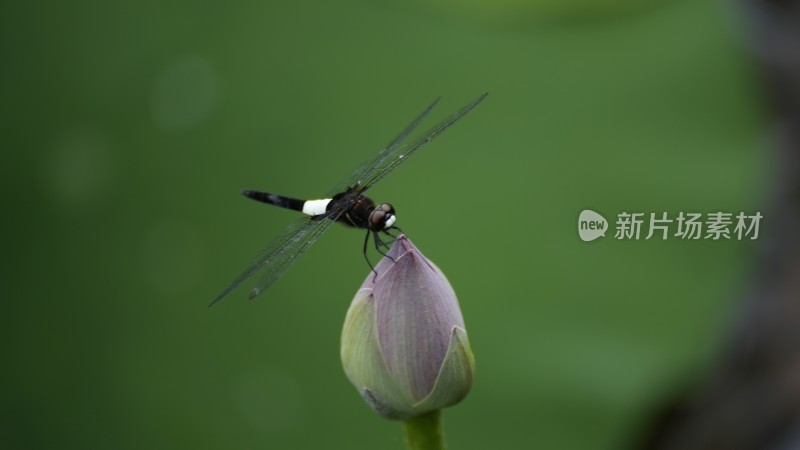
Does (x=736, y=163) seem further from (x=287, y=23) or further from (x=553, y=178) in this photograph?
(x=287, y=23)

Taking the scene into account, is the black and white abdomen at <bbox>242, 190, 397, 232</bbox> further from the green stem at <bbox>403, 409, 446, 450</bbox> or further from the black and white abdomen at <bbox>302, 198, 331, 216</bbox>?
the green stem at <bbox>403, 409, 446, 450</bbox>

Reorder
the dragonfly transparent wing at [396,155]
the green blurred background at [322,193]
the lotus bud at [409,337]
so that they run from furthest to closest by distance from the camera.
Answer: the green blurred background at [322,193] < the dragonfly transparent wing at [396,155] < the lotus bud at [409,337]

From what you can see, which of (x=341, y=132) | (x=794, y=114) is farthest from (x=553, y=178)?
(x=794, y=114)

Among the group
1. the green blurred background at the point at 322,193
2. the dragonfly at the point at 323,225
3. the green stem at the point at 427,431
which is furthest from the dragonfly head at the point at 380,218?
the green blurred background at the point at 322,193

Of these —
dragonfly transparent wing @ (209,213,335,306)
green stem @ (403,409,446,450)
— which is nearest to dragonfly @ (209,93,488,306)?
dragonfly transparent wing @ (209,213,335,306)
